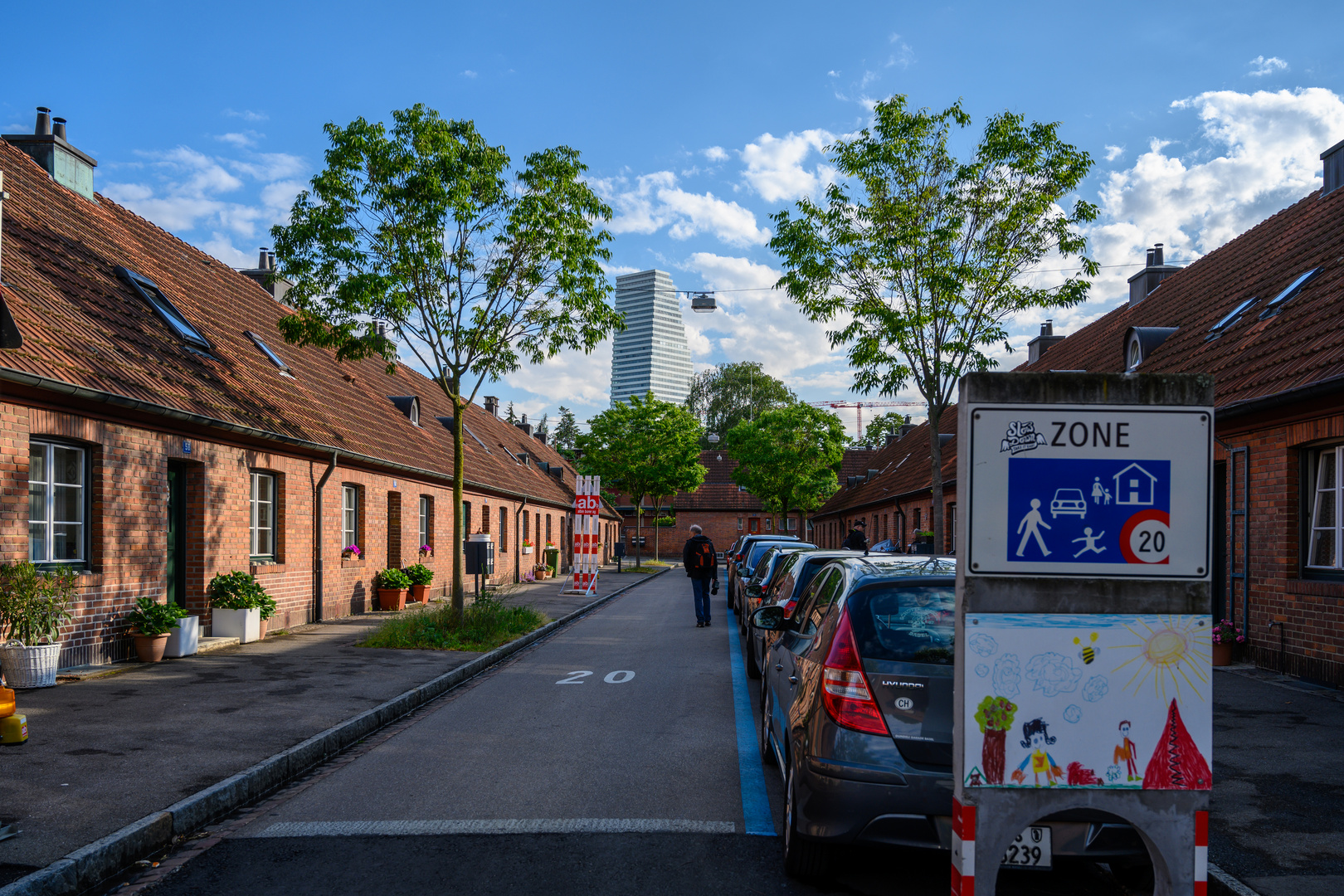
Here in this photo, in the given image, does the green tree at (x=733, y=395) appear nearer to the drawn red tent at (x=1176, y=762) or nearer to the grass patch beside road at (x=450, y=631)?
the grass patch beside road at (x=450, y=631)

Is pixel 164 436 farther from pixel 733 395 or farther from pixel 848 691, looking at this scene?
pixel 733 395

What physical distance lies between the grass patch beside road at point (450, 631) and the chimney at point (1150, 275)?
17.5m

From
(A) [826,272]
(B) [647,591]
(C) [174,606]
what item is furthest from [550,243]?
(B) [647,591]

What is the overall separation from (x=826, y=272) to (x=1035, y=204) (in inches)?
118

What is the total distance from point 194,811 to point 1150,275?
78.1ft

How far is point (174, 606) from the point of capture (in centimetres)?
1134

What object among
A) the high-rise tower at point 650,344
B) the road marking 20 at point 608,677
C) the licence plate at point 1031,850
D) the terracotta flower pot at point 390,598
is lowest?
the terracotta flower pot at point 390,598

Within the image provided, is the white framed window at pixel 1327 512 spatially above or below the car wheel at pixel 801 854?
above

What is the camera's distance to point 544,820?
5344mm

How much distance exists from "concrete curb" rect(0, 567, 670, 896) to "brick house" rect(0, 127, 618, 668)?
7.96 feet

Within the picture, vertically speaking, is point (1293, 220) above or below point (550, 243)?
above

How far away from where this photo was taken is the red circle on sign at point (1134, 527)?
3438 millimetres

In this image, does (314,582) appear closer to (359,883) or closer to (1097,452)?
(359,883)

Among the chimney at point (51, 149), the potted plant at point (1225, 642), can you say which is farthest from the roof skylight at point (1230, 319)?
the chimney at point (51, 149)
